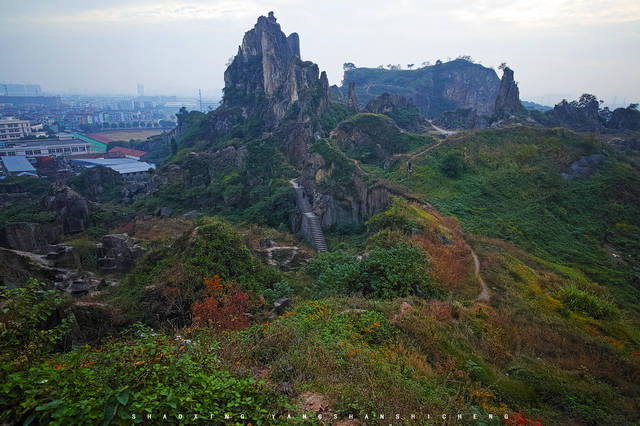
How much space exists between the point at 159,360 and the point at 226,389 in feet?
3.56

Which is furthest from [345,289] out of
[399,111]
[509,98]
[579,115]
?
[579,115]

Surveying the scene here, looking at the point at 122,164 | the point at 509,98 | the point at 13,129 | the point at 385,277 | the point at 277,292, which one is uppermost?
the point at 509,98

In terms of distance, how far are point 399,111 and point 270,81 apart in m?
20.2

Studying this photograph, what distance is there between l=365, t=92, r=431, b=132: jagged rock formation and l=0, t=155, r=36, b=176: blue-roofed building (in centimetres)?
5424

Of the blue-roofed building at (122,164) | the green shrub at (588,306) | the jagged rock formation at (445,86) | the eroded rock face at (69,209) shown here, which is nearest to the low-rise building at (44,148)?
the blue-roofed building at (122,164)

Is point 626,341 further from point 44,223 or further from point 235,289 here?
point 44,223

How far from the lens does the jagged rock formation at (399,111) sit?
4669cm

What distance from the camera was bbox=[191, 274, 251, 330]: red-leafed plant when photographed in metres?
9.84

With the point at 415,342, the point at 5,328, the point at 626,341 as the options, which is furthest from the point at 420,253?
the point at 5,328

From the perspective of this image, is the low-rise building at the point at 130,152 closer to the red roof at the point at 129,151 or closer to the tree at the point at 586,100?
the red roof at the point at 129,151

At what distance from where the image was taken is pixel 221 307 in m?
11.1

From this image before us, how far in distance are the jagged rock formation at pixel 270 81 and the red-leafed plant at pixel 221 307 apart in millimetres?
31454

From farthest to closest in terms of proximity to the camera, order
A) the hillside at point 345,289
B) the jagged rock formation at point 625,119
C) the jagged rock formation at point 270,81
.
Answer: the jagged rock formation at point 270,81 → the jagged rock formation at point 625,119 → the hillside at point 345,289

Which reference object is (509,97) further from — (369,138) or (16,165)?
(16,165)
